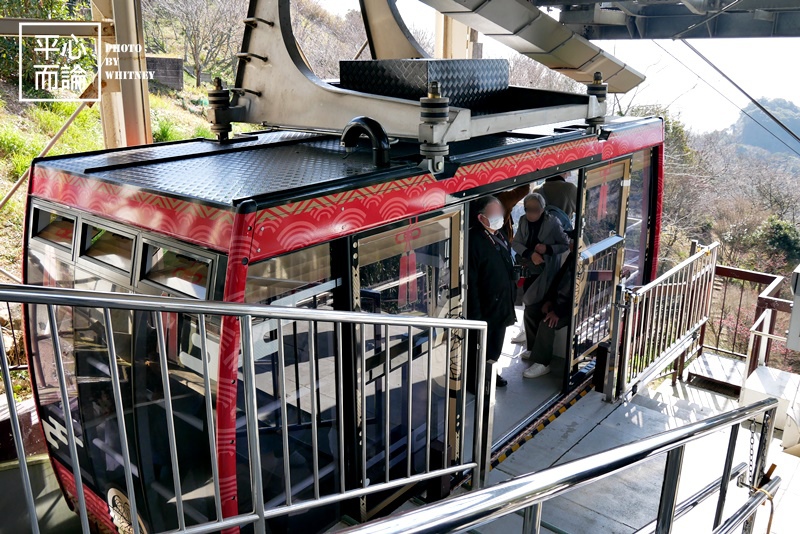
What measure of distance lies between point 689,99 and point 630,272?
22.6 meters

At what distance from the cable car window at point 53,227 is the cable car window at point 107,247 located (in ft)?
0.40

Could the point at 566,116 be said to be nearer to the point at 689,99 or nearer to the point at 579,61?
the point at 579,61

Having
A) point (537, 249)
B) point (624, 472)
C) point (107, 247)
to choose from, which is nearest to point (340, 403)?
point (107, 247)

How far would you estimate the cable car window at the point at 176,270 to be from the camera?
253 cm

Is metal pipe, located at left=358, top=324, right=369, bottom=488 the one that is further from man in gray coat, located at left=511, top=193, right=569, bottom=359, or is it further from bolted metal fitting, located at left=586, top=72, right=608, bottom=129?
bolted metal fitting, located at left=586, top=72, right=608, bottom=129

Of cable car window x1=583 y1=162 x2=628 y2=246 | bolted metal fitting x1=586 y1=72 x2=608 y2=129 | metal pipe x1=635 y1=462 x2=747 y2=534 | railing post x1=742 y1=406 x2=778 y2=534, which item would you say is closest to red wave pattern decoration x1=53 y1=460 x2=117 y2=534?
metal pipe x1=635 y1=462 x2=747 y2=534

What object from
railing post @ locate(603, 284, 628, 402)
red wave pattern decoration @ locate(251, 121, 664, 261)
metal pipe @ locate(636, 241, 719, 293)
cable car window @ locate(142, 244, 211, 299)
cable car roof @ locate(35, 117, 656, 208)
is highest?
cable car roof @ locate(35, 117, 656, 208)

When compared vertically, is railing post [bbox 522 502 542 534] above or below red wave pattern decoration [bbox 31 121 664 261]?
below

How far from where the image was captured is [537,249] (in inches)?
Answer: 196

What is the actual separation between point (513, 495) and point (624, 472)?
11.0ft

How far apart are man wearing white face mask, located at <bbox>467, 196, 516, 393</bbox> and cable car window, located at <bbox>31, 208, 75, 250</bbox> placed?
242 cm

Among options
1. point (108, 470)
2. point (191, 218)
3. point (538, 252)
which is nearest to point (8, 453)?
point (108, 470)

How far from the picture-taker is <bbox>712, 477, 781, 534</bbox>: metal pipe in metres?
2.70

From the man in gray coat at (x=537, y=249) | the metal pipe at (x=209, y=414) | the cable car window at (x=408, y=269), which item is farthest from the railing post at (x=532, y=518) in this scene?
the man in gray coat at (x=537, y=249)
